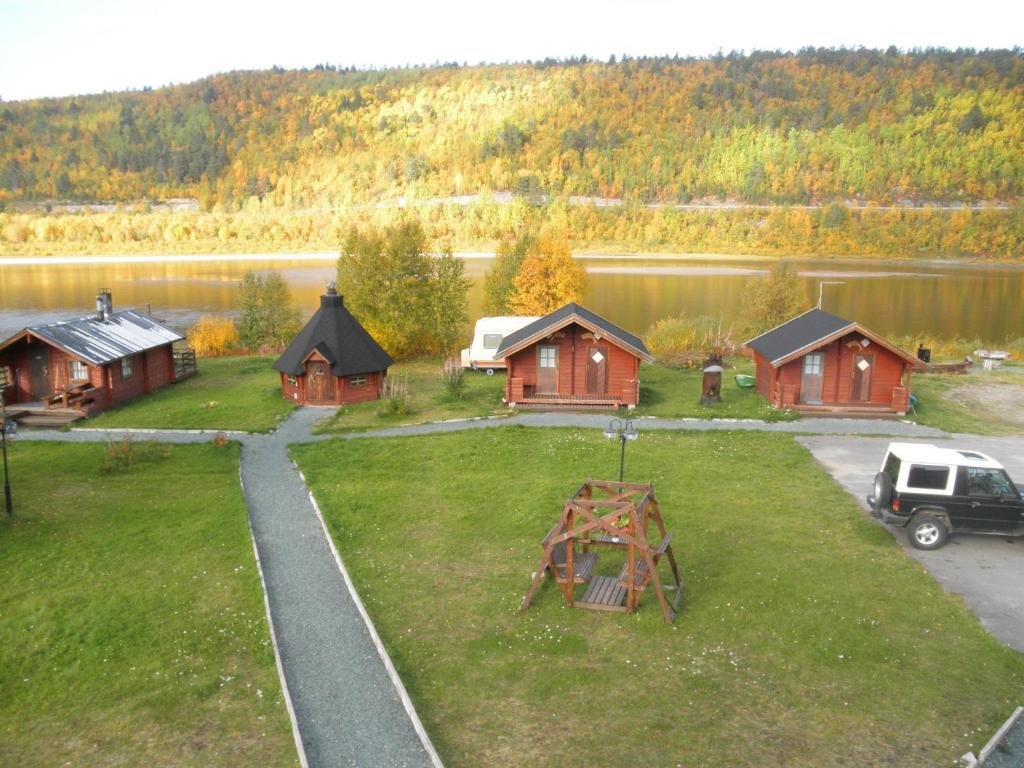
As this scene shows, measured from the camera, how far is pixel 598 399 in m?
27.4

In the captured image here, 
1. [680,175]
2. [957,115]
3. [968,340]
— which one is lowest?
[968,340]

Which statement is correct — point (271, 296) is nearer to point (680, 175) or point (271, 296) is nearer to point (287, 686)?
point (287, 686)

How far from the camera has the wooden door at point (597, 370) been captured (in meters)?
27.5

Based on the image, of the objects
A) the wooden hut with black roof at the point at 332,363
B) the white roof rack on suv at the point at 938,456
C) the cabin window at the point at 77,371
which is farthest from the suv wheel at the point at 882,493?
the cabin window at the point at 77,371

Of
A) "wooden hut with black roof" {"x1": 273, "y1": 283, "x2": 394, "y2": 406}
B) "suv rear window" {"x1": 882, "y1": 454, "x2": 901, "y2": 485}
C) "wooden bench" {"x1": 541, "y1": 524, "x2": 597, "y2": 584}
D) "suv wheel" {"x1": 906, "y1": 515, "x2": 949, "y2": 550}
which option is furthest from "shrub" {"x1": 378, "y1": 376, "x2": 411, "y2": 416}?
"suv wheel" {"x1": 906, "y1": 515, "x2": 949, "y2": 550}

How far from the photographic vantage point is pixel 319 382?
27.9m

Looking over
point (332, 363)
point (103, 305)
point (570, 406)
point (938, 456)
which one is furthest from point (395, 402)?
point (938, 456)

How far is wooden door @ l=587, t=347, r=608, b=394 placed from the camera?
2750 cm

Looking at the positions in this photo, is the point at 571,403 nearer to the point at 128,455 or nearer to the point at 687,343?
the point at 128,455

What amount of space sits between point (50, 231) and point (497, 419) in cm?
16337

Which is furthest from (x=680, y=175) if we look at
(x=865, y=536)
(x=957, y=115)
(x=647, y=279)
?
(x=865, y=536)

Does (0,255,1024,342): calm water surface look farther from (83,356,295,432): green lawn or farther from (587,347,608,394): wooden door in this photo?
(83,356,295,432): green lawn

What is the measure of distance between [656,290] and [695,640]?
232ft

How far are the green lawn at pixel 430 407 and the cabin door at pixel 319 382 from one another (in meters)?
0.99
